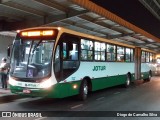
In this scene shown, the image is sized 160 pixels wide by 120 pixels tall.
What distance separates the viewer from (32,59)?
11.3 meters

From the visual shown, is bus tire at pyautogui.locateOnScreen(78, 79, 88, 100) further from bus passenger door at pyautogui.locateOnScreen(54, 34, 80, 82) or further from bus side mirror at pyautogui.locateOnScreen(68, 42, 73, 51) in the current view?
bus side mirror at pyautogui.locateOnScreen(68, 42, 73, 51)

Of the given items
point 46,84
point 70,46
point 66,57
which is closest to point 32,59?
point 46,84

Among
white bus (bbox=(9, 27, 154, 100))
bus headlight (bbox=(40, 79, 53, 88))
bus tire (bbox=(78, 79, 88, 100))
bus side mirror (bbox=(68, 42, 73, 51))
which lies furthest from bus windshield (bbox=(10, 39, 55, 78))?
bus tire (bbox=(78, 79, 88, 100))

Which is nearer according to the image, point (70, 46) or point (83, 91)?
point (70, 46)

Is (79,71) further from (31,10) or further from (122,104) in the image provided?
(31,10)

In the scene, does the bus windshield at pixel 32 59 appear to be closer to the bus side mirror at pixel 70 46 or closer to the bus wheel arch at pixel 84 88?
the bus side mirror at pixel 70 46

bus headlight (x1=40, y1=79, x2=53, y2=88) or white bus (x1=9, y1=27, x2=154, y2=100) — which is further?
white bus (x1=9, y1=27, x2=154, y2=100)

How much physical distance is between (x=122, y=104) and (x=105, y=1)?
8.07 meters

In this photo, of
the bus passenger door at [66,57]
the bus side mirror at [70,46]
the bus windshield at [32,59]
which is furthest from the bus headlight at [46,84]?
the bus side mirror at [70,46]

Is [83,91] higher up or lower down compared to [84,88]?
lower down

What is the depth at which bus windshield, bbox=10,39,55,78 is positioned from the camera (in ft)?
36.4

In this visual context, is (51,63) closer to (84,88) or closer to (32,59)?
(32,59)

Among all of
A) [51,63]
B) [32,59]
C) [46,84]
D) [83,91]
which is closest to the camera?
[46,84]

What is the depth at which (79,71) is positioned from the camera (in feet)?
42.2
